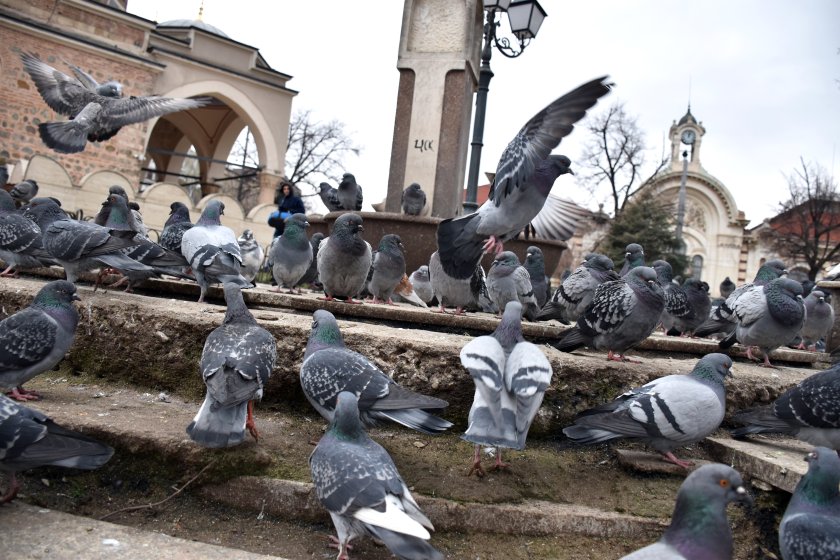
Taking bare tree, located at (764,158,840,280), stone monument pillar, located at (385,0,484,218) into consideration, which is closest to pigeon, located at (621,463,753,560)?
stone monument pillar, located at (385,0,484,218)

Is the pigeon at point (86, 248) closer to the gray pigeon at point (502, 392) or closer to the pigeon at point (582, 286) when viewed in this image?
the gray pigeon at point (502, 392)

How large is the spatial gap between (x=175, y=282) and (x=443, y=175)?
4.32 meters

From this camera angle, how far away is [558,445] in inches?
150

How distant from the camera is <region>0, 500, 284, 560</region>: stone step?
2.35 meters

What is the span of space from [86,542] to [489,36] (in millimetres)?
7663

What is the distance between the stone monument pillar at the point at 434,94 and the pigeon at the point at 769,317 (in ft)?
14.0

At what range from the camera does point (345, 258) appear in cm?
552

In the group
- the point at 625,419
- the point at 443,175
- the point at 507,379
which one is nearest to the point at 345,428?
the point at 507,379

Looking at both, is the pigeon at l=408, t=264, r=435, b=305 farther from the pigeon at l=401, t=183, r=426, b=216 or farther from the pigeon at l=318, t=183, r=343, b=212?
the pigeon at l=318, t=183, r=343, b=212

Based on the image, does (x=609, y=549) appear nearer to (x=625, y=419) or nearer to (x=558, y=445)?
(x=625, y=419)

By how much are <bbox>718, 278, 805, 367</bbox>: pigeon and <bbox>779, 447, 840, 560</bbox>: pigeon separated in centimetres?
297

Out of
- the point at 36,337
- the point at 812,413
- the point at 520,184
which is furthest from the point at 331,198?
the point at 812,413

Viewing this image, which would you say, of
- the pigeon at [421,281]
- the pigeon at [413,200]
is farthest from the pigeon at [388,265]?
the pigeon at [413,200]

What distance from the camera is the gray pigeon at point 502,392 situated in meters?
2.98
